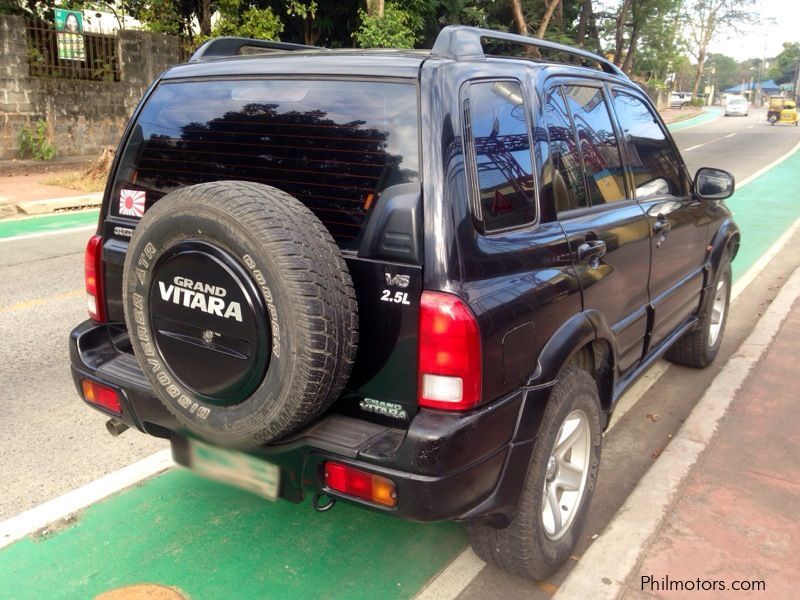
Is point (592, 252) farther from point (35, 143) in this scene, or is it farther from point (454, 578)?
point (35, 143)

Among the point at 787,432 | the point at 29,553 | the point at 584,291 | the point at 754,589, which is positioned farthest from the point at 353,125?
the point at 787,432

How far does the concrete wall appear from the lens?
45.7 ft

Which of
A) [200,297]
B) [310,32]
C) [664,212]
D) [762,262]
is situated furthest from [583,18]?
[200,297]

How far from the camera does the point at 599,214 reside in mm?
3084

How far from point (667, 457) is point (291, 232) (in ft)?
8.13

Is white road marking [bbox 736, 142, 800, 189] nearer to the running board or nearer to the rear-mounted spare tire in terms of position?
the running board

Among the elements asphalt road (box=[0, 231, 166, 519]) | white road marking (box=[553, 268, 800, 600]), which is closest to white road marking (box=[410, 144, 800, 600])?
white road marking (box=[553, 268, 800, 600])

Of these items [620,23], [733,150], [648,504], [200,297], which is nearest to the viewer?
[200,297]

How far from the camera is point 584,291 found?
109 inches

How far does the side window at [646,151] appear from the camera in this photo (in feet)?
11.9

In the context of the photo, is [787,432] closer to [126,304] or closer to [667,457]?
[667,457]

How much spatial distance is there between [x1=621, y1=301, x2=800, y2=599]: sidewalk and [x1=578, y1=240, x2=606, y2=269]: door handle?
1.19 meters

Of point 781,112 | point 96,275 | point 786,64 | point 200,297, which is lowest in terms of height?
point 96,275

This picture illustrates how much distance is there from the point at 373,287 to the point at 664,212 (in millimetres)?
2090
